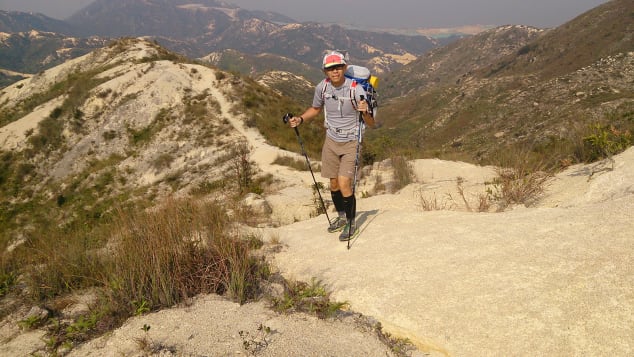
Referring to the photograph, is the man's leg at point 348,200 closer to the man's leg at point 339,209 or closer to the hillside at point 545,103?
the man's leg at point 339,209

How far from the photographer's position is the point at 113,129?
2606cm

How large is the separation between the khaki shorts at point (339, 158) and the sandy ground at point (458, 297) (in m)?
1.27

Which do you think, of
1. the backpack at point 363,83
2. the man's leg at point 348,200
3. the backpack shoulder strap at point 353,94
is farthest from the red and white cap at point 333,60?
the man's leg at point 348,200

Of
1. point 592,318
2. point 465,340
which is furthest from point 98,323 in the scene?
point 592,318

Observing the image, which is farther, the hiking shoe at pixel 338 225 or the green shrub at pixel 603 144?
the green shrub at pixel 603 144

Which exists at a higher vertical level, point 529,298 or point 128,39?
point 128,39

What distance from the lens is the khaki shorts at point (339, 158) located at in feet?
19.2

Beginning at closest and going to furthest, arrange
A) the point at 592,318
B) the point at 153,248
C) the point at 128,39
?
the point at 592,318 → the point at 153,248 → the point at 128,39

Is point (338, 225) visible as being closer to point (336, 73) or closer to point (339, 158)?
point (339, 158)

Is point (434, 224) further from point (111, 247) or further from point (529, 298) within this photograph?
point (111, 247)

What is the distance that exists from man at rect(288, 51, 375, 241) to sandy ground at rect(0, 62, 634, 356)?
0.87 metres

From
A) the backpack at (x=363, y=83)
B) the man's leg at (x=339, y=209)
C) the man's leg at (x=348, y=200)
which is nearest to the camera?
the backpack at (x=363, y=83)

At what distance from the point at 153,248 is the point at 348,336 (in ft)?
8.01

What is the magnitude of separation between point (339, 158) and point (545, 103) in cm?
6301
